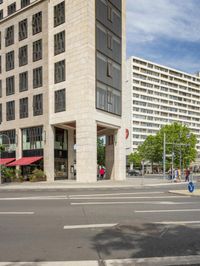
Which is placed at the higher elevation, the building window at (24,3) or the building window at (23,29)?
the building window at (24,3)

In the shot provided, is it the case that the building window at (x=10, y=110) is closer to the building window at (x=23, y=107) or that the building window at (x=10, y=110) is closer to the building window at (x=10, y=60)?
the building window at (x=23, y=107)

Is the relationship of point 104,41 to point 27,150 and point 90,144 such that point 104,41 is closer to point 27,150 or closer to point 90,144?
point 90,144

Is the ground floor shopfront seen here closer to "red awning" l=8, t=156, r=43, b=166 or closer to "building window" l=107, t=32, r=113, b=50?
"red awning" l=8, t=156, r=43, b=166

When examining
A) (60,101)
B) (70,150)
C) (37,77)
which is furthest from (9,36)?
(70,150)

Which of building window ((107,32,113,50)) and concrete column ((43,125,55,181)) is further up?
building window ((107,32,113,50))

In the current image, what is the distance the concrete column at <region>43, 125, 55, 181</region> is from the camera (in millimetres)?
42438

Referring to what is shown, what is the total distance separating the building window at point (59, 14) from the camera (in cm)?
4262

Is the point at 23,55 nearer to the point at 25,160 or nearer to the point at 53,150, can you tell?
the point at 53,150

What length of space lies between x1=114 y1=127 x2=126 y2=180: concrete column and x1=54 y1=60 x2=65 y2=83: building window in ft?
31.9

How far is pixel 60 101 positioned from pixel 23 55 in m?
10.1

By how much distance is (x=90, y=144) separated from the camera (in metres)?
38.6

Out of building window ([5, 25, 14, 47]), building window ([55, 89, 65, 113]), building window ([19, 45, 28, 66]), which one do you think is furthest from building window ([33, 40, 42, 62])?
building window ([55, 89, 65, 113])

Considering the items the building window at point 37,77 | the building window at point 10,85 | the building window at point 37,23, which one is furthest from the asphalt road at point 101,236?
the building window at point 10,85

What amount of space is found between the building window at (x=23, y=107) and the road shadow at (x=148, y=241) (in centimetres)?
3836
